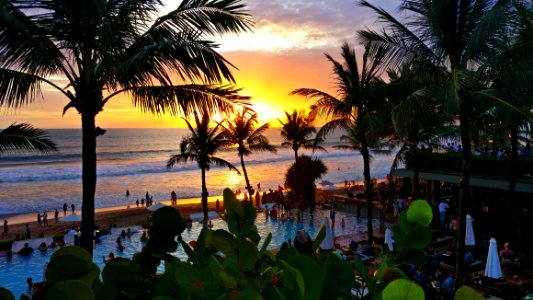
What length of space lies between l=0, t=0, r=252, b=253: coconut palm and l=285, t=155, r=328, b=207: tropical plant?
23987mm

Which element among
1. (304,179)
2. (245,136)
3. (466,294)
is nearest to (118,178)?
(245,136)

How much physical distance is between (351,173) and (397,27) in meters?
53.8

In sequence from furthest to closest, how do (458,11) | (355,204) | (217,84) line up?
1. (355,204)
2. (458,11)
3. (217,84)

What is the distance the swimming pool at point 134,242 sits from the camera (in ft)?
53.2

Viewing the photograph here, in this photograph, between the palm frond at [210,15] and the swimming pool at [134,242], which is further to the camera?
the swimming pool at [134,242]

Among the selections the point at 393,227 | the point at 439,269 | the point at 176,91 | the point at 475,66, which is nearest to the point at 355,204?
the point at 439,269

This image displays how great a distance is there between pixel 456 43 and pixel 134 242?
60.7 feet

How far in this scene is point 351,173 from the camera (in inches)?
2461

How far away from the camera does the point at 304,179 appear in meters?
30.4

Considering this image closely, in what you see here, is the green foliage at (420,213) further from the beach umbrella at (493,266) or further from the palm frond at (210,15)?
the beach umbrella at (493,266)

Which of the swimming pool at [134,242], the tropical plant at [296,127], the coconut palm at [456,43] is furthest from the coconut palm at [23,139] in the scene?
the tropical plant at [296,127]

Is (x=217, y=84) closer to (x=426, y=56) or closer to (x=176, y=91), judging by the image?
(x=176, y=91)

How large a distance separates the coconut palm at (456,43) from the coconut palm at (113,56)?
514cm

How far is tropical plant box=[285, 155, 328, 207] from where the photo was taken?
99.0 feet
